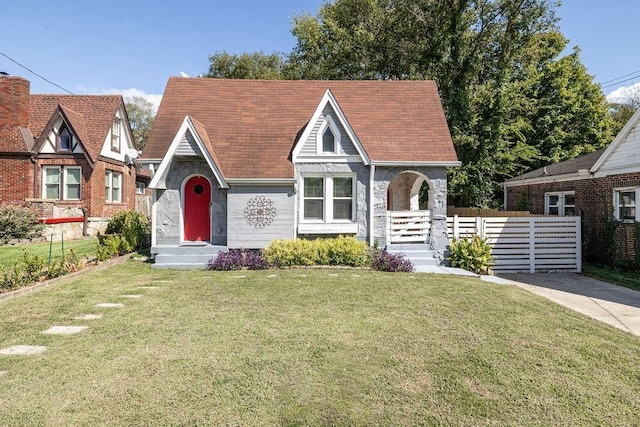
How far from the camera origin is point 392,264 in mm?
11578

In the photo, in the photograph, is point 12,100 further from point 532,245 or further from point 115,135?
point 532,245

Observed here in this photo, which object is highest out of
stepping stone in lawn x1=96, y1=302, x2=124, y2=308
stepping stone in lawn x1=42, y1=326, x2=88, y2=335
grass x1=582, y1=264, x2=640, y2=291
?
stepping stone in lawn x1=96, y1=302, x2=124, y2=308

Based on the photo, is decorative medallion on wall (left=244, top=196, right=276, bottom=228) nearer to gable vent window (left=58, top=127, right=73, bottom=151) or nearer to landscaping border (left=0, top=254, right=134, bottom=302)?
landscaping border (left=0, top=254, right=134, bottom=302)

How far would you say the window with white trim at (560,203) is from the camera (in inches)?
619

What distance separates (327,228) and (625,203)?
1027cm

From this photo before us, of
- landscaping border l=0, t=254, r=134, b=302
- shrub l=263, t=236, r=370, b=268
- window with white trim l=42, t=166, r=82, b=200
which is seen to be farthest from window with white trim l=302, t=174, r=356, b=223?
window with white trim l=42, t=166, r=82, b=200

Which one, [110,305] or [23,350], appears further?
[110,305]

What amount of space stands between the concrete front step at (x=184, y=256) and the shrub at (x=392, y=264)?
4.97 m

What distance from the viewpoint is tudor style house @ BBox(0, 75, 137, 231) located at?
59.7 feet

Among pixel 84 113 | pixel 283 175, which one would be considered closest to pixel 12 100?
pixel 84 113

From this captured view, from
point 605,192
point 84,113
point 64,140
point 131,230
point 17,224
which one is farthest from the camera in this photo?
point 84,113

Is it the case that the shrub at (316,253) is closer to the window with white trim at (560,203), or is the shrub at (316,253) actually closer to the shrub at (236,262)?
the shrub at (236,262)

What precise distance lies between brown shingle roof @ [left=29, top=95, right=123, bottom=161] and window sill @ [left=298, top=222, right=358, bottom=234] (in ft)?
42.6

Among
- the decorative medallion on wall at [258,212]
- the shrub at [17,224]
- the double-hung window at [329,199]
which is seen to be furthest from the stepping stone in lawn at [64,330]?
the shrub at [17,224]
